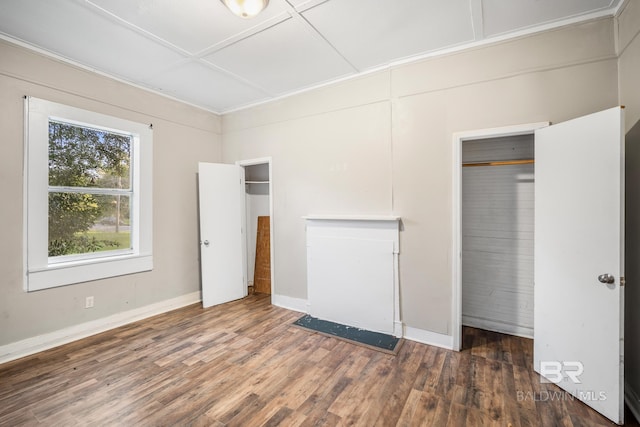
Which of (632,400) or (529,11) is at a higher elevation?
(529,11)

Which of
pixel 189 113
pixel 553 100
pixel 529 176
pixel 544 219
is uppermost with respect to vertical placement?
pixel 189 113

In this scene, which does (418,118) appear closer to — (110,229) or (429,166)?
(429,166)

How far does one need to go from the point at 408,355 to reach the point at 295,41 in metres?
3.12

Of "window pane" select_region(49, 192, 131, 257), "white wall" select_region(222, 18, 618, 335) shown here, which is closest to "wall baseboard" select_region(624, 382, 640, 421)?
"white wall" select_region(222, 18, 618, 335)

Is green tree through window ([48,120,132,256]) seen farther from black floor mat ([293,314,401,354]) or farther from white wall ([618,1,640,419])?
white wall ([618,1,640,419])

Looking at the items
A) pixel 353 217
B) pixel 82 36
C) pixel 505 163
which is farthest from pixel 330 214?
pixel 82 36

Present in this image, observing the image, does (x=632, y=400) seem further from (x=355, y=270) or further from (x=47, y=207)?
(x=47, y=207)

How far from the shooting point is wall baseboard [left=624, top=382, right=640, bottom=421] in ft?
5.89

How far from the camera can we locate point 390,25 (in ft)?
7.63

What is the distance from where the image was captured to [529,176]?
9.42ft

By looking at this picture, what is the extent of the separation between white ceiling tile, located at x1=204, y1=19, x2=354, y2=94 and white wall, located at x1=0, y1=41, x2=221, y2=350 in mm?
1370

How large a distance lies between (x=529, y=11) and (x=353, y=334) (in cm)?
329

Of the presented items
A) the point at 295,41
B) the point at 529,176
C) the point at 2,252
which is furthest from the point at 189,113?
the point at 529,176

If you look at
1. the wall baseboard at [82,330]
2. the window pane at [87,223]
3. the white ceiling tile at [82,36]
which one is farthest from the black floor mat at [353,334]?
the white ceiling tile at [82,36]
